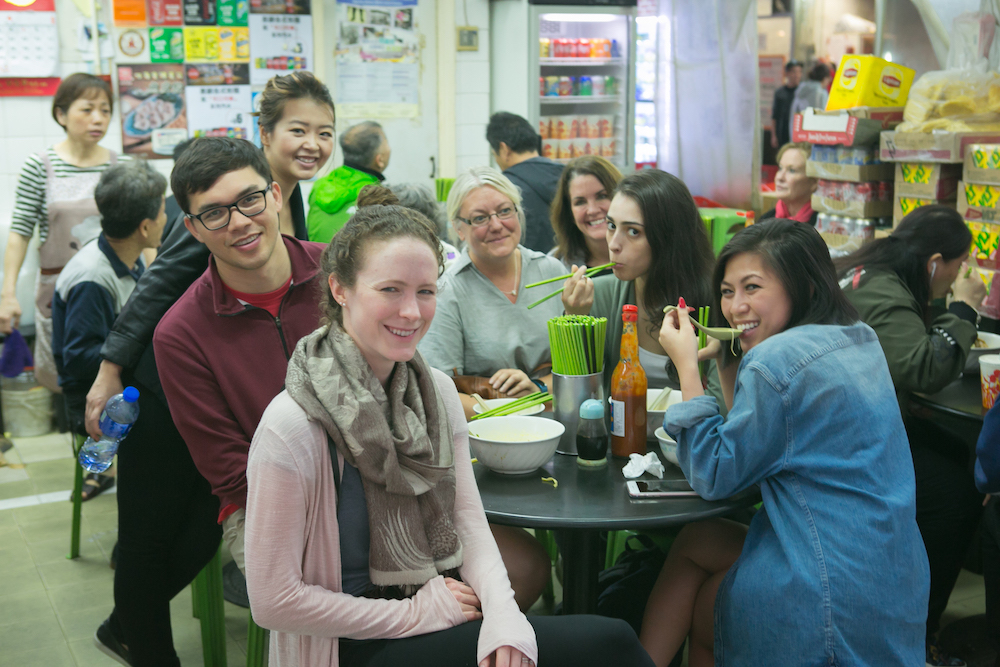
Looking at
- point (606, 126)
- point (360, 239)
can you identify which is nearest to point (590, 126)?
point (606, 126)

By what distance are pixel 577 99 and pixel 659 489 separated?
532 centimetres

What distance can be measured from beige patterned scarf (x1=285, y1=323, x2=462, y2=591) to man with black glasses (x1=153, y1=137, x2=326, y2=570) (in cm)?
43

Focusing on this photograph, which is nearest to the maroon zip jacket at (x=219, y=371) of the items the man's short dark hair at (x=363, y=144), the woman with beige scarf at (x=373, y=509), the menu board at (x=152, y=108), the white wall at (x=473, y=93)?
the woman with beige scarf at (x=373, y=509)

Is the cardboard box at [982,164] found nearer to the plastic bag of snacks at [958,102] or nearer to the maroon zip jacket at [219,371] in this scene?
the plastic bag of snacks at [958,102]

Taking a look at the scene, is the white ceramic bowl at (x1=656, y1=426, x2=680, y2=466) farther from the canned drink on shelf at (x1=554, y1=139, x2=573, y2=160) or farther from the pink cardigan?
the canned drink on shelf at (x1=554, y1=139, x2=573, y2=160)

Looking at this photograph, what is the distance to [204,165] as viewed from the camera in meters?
1.99

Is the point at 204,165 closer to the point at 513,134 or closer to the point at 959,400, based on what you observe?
the point at 959,400

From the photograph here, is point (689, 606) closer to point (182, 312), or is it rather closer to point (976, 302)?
point (182, 312)

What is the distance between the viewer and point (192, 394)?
199 centimetres

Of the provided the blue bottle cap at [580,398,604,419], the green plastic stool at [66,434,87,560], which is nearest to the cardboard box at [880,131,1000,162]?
the blue bottle cap at [580,398,604,419]

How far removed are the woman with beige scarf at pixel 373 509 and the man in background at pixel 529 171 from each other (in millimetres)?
2791

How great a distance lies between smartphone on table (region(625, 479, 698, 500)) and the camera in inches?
75.1

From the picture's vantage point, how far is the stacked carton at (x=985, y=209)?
3.41 meters

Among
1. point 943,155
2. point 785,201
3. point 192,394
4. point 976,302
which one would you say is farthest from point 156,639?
point 785,201
